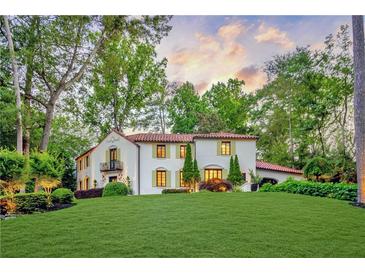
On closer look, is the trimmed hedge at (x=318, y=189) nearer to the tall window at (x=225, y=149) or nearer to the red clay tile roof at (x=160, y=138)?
the tall window at (x=225, y=149)

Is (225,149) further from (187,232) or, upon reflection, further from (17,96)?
(17,96)

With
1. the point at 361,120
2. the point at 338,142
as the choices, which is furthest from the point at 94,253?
the point at 338,142

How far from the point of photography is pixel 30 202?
6004 mm

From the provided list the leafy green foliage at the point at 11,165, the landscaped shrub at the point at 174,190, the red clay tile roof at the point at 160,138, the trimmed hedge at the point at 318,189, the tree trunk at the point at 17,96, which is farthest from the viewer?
the red clay tile roof at the point at 160,138

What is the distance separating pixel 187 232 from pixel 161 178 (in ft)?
20.8

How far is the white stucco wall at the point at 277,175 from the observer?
401 inches

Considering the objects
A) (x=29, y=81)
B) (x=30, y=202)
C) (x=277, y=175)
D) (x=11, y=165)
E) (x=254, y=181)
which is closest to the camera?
(x=11, y=165)

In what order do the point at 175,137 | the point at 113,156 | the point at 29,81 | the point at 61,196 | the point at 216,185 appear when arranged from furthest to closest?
the point at 113,156
the point at 175,137
the point at 216,185
the point at 61,196
the point at 29,81

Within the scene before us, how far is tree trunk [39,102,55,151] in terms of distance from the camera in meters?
7.10

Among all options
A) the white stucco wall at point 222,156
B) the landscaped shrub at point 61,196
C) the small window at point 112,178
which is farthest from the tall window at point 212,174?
the landscaped shrub at point 61,196

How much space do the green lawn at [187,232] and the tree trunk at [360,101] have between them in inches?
26.3

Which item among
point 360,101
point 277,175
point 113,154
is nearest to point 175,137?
point 113,154

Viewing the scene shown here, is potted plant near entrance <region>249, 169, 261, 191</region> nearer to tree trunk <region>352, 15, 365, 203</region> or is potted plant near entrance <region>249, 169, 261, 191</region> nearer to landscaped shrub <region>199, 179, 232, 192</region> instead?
landscaped shrub <region>199, 179, 232, 192</region>

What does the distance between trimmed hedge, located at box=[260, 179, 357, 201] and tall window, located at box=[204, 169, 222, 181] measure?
138 centimetres
